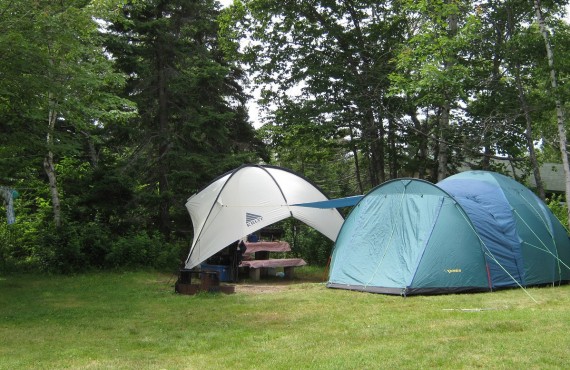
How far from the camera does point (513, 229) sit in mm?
9875

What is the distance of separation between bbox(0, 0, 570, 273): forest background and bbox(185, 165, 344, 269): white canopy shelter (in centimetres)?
255

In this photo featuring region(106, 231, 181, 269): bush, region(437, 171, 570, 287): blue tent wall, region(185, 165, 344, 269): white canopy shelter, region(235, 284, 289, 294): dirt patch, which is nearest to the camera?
region(437, 171, 570, 287): blue tent wall

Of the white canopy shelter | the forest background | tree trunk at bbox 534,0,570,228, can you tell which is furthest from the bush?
tree trunk at bbox 534,0,570,228

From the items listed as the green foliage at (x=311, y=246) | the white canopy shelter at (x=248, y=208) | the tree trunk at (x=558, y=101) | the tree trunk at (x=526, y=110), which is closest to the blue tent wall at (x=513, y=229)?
the tree trunk at (x=558, y=101)

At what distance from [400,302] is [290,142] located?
10.6m

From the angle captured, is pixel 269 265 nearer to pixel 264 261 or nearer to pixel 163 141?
pixel 264 261

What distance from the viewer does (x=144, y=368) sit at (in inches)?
201

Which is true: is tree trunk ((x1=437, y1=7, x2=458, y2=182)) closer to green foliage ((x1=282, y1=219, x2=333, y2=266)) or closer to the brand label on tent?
green foliage ((x1=282, y1=219, x2=333, y2=266))

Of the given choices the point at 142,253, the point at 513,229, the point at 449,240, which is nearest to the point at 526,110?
the point at 513,229

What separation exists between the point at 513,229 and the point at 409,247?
1.99m

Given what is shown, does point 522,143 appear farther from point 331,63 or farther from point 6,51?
point 6,51

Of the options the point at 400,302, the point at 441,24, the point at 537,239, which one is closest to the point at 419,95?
the point at 441,24

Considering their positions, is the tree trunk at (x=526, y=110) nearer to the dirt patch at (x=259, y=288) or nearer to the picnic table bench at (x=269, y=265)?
the picnic table bench at (x=269, y=265)

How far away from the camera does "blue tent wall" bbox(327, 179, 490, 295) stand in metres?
9.18
